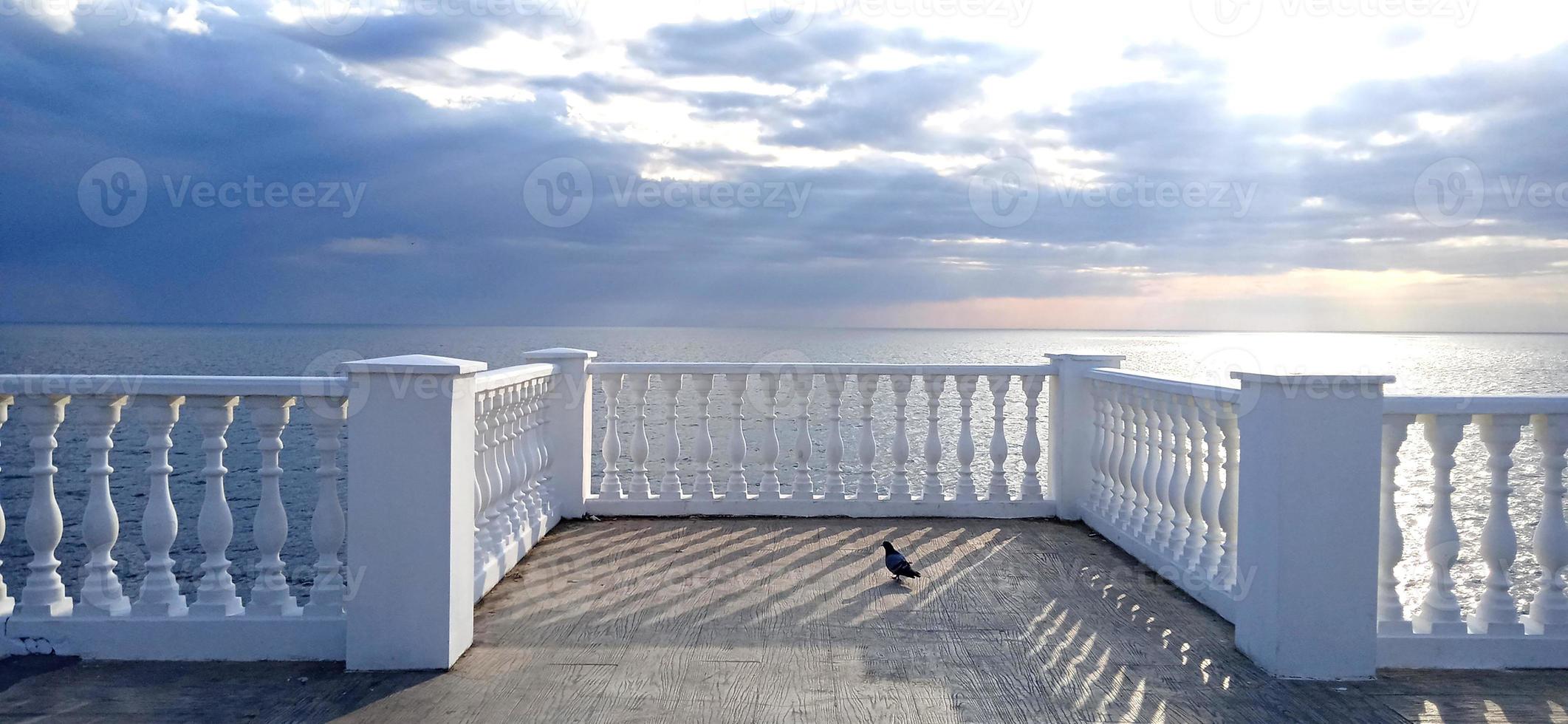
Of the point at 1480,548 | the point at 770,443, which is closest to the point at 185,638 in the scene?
the point at 770,443

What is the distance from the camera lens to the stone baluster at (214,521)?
3473 mm

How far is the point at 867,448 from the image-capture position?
672 centimetres

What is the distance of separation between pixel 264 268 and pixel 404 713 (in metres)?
61.0

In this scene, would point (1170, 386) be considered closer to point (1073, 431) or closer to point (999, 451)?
point (1073, 431)

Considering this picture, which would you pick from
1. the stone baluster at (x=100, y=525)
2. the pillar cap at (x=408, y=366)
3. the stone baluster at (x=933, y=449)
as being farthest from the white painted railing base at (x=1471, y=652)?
the stone baluster at (x=100, y=525)

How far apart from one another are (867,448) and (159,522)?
441 centimetres

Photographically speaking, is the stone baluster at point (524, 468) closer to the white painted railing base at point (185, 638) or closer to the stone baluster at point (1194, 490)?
the white painted railing base at point (185, 638)

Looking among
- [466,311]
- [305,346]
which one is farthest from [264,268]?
[305,346]

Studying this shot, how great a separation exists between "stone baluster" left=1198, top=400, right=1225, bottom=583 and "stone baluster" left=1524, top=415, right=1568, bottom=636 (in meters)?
1.14

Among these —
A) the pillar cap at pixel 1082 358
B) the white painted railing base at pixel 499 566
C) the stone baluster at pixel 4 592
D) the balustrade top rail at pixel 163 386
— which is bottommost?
the white painted railing base at pixel 499 566

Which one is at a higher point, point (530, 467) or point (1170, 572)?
point (530, 467)

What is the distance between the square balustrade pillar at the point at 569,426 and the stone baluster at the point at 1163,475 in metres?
3.64

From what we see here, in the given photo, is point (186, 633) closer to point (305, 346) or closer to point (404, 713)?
point (404, 713)

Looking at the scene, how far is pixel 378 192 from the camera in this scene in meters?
32.0
